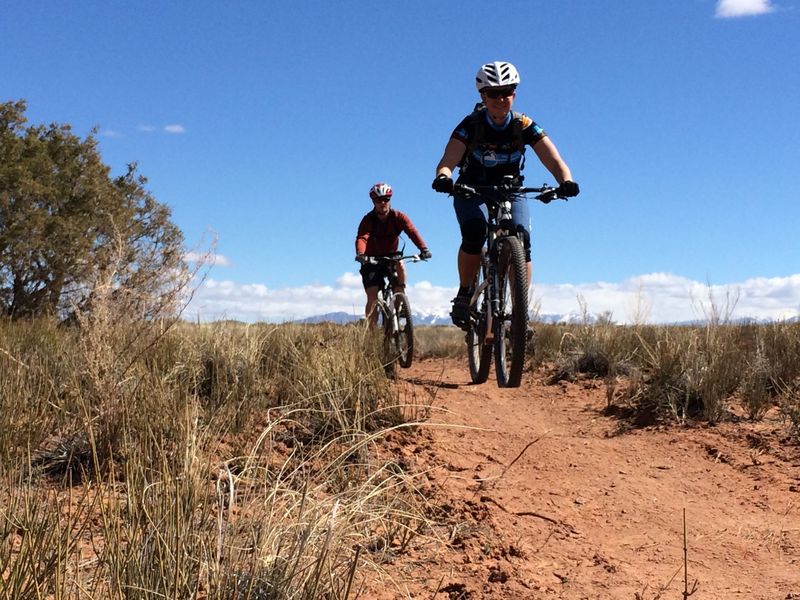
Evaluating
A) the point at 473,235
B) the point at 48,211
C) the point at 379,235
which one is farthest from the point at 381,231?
the point at 48,211

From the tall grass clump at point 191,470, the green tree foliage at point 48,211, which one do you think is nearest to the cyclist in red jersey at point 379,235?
the tall grass clump at point 191,470

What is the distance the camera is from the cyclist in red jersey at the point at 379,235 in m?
8.78

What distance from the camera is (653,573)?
9.88ft

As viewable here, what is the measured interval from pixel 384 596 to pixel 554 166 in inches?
161

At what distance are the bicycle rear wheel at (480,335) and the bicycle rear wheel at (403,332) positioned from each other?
2.01 meters

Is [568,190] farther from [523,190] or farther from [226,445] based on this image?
[226,445]

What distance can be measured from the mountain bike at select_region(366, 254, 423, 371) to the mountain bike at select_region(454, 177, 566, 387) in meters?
2.46

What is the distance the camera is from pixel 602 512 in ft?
12.6

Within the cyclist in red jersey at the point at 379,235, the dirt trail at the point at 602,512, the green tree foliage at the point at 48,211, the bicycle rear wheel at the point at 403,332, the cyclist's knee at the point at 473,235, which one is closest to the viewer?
the dirt trail at the point at 602,512

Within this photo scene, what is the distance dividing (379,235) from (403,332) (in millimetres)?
1295

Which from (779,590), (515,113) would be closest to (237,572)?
(779,590)

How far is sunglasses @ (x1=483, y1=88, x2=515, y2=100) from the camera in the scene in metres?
5.44

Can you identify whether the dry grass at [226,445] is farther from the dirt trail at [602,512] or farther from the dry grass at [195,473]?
the dirt trail at [602,512]

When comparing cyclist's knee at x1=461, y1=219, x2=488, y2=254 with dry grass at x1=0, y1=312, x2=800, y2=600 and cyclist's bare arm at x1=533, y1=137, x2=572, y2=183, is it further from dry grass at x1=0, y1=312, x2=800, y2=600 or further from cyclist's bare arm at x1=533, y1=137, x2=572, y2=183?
dry grass at x1=0, y1=312, x2=800, y2=600
